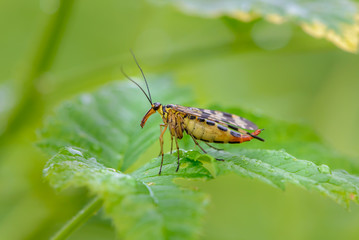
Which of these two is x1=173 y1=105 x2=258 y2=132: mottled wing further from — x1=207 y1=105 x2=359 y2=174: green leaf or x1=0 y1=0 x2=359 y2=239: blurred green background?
x1=0 y1=0 x2=359 y2=239: blurred green background

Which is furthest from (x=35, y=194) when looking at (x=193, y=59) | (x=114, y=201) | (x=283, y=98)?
(x=283, y=98)

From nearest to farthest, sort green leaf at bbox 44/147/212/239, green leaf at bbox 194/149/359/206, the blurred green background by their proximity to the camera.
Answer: green leaf at bbox 44/147/212/239 → green leaf at bbox 194/149/359/206 → the blurred green background

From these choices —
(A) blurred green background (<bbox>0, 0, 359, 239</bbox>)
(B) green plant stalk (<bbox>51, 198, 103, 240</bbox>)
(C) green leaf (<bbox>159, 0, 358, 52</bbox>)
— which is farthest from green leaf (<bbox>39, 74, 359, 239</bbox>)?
(C) green leaf (<bbox>159, 0, 358, 52</bbox>)

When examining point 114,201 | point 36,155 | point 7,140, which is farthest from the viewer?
point 36,155

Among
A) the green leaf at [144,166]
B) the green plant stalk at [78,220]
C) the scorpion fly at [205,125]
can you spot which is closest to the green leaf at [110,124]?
the green leaf at [144,166]

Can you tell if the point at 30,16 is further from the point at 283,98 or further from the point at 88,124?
the point at 283,98

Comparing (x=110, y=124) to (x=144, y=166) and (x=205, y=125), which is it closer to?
(x=205, y=125)

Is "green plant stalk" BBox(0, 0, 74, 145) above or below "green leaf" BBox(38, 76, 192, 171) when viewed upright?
above
